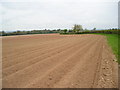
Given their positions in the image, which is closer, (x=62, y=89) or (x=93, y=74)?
(x=62, y=89)

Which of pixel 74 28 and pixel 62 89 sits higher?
pixel 74 28

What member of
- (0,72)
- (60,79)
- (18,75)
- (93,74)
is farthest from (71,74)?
(0,72)

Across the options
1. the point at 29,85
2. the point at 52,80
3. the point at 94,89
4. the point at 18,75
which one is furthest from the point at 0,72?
the point at 94,89

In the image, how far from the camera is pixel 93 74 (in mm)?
4320

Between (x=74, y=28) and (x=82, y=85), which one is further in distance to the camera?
(x=74, y=28)

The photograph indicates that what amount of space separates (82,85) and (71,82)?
0.42m

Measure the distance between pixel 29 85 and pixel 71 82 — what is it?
1.49 metres

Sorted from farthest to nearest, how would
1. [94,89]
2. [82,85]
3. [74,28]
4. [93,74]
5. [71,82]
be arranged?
1. [74,28]
2. [93,74]
3. [71,82]
4. [82,85]
5. [94,89]

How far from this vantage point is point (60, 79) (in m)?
3.96

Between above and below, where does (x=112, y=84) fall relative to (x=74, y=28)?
below

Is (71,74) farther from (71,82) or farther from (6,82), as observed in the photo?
(6,82)

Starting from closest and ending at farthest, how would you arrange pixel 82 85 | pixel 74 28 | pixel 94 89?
pixel 94 89 < pixel 82 85 < pixel 74 28

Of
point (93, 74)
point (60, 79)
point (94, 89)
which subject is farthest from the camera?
point (93, 74)

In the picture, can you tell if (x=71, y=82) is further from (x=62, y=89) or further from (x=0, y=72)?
(x=0, y=72)
